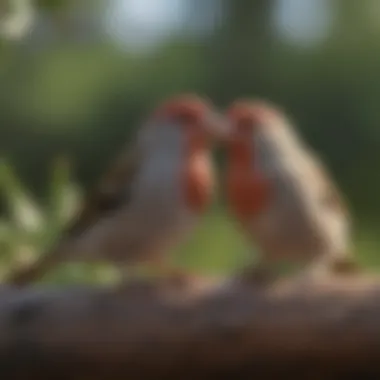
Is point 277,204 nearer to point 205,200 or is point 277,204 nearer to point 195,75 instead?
point 205,200

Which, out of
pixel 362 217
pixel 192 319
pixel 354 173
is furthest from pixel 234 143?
pixel 354 173

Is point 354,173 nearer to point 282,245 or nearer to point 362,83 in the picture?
point 362,83

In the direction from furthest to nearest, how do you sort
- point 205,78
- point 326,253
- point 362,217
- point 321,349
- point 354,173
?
point 205,78 → point 354,173 → point 362,217 → point 326,253 → point 321,349

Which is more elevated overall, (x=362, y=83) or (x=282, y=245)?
(x=362, y=83)

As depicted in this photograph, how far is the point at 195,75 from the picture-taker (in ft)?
11.6

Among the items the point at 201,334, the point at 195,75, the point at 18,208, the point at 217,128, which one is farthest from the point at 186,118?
the point at 195,75

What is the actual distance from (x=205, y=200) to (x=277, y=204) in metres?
0.06

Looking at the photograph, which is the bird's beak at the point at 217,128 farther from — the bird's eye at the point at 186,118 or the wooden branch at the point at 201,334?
the wooden branch at the point at 201,334

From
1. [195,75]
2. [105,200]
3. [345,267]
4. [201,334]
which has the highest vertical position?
[195,75]

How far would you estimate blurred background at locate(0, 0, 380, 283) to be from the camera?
328cm

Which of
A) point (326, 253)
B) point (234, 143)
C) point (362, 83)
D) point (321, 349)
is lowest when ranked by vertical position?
point (321, 349)

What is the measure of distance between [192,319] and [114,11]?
2367 mm

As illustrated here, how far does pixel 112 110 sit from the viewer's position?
3.48 m

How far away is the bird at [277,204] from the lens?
1031mm
